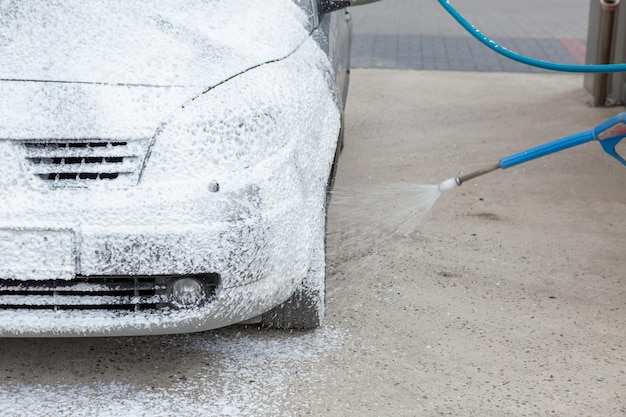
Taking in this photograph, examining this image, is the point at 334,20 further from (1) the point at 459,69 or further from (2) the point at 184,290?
(1) the point at 459,69

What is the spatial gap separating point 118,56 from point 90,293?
2.46ft

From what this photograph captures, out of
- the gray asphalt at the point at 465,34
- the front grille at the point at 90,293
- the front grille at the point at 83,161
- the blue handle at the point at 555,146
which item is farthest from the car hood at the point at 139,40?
the gray asphalt at the point at 465,34

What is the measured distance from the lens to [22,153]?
9.16 feet

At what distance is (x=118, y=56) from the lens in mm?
3037

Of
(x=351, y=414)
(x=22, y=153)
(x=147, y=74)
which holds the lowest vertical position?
(x=351, y=414)

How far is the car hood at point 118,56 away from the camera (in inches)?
111

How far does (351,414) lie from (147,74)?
122cm

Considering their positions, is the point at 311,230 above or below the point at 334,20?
below

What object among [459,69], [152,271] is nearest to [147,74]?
[152,271]

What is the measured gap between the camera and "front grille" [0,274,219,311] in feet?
9.34

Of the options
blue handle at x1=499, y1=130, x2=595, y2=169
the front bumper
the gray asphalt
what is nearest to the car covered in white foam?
the front bumper

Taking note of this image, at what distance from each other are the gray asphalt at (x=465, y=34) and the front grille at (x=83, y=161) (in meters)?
6.81

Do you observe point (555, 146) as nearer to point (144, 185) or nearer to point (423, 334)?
point (423, 334)

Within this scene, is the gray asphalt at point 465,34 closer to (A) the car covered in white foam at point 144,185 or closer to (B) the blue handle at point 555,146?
(B) the blue handle at point 555,146
